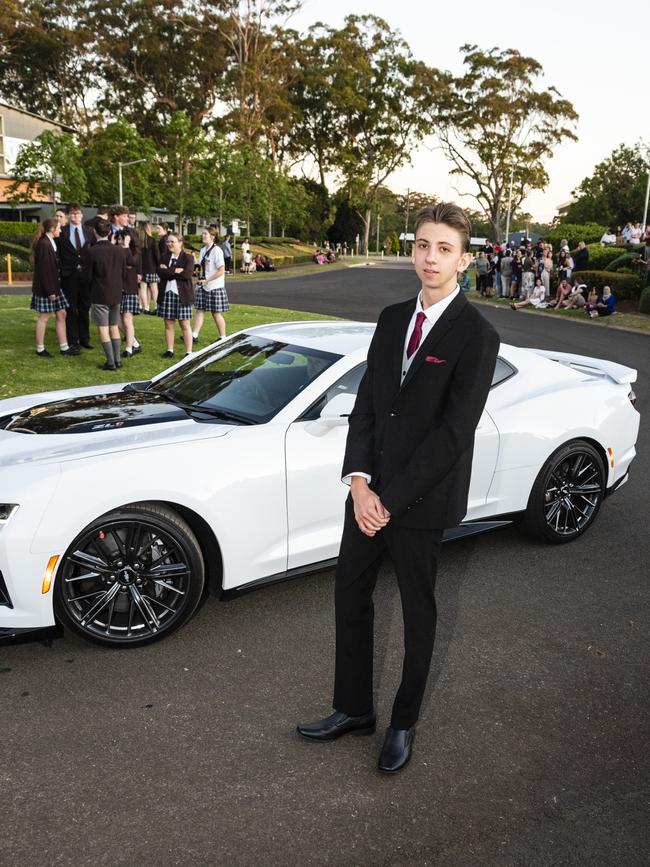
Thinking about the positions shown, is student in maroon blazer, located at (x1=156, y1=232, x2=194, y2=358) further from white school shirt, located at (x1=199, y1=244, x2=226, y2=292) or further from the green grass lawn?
white school shirt, located at (x1=199, y1=244, x2=226, y2=292)

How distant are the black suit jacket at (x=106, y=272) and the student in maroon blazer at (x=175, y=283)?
2.98 feet

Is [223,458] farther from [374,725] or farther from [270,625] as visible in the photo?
[374,725]

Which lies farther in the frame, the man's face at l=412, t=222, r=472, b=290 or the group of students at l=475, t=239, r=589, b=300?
the group of students at l=475, t=239, r=589, b=300

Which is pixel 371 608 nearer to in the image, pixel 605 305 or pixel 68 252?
pixel 68 252

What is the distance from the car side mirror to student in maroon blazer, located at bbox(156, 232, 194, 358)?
7050 mm

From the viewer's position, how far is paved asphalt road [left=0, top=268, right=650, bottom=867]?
2711mm

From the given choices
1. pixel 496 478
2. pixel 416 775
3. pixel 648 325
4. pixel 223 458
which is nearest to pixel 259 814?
pixel 416 775

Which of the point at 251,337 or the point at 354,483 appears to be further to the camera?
the point at 251,337

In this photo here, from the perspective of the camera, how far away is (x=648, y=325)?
68.0ft

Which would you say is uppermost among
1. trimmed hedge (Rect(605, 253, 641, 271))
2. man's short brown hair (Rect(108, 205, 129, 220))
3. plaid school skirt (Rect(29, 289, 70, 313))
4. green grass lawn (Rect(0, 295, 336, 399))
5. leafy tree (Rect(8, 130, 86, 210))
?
leafy tree (Rect(8, 130, 86, 210))

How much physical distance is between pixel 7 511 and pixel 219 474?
3.29ft

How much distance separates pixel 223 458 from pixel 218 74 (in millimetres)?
62778

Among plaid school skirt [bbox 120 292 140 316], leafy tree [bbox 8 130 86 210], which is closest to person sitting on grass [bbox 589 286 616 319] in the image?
plaid school skirt [bbox 120 292 140 316]

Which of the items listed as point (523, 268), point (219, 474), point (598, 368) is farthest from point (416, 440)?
point (523, 268)
